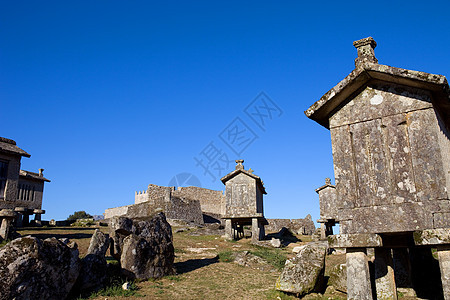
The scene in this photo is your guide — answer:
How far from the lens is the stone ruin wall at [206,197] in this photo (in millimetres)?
51938

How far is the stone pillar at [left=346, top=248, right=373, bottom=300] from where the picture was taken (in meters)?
6.27

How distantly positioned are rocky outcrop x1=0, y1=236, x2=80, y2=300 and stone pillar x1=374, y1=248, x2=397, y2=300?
281 inches

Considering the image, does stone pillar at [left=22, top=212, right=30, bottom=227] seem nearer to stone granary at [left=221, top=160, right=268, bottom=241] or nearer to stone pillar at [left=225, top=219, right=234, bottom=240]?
stone granary at [left=221, top=160, right=268, bottom=241]

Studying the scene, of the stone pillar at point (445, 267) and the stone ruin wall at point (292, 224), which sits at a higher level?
the stone ruin wall at point (292, 224)

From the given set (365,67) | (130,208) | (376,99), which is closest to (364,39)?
(365,67)

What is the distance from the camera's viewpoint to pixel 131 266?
426 inches

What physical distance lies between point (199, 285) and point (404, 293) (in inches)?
224

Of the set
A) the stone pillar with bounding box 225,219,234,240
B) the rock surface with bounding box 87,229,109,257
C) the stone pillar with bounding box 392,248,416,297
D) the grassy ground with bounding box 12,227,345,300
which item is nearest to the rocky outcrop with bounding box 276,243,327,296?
the grassy ground with bounding box 12,227,345,300

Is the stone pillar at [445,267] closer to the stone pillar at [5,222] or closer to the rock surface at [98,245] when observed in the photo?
the rock surface at [98,245]

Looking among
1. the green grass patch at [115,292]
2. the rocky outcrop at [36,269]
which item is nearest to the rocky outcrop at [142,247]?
the green grass patch at [115,292]

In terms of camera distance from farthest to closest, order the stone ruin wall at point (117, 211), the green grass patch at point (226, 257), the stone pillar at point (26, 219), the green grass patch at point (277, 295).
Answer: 1. the stone ruin wall at point (117, 211)
2. the stone pillar at point (26, 219)
3. the green grass patch at point (226, 257)
4. the green grass patch at point (277, 295)

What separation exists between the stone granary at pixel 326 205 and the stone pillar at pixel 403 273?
1722 cm

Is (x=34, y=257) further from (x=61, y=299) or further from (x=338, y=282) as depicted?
(x=338, y=282)

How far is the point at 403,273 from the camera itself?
905cm
